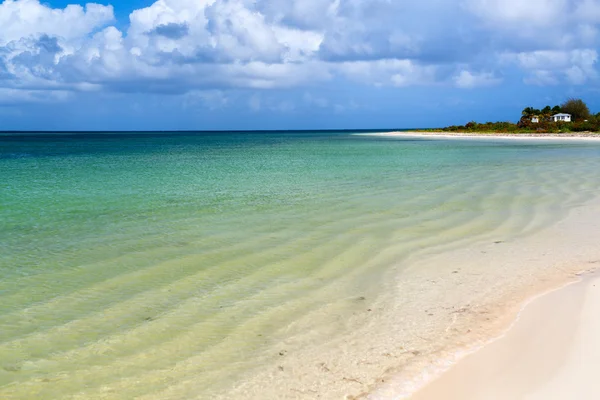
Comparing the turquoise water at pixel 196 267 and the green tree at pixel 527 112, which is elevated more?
the green tree at pixel 527 112

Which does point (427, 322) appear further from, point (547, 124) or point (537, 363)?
point (547, 124)

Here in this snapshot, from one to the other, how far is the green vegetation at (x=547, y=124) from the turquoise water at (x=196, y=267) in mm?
68565

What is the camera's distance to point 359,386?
3900 millimetres

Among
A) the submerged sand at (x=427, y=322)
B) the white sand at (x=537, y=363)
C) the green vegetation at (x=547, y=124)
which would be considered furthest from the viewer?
the green vegetation at (x=547, y=124)

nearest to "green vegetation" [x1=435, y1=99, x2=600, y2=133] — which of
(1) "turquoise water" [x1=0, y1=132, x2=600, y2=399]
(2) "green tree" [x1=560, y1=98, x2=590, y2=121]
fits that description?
(2) "green tree" [x1=560, y1=98, x2=590, y2=121]

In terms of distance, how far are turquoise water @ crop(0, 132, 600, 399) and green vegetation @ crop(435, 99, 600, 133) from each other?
68565 millimetres

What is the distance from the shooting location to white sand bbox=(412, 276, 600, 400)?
376cm

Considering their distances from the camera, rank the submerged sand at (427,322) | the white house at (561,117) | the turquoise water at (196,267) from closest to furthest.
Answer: the submerged sand at (427,322)
the turquoise water at (196,267)
the white house at (561,117)

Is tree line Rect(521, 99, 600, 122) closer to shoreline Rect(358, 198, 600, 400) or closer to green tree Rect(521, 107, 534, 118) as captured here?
green tree Rect(521, 107, 534, 118)

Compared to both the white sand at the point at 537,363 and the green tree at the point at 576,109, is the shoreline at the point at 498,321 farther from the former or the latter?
the green tree at the point at 576,109

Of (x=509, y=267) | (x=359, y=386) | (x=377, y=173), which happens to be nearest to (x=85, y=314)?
(x=359, y=386)

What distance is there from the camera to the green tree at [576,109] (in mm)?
95938

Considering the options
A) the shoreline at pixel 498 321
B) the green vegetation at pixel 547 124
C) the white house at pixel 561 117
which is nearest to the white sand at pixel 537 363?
the shoreline at pixel 498 321

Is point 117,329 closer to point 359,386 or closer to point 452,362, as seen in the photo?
point 359,386
